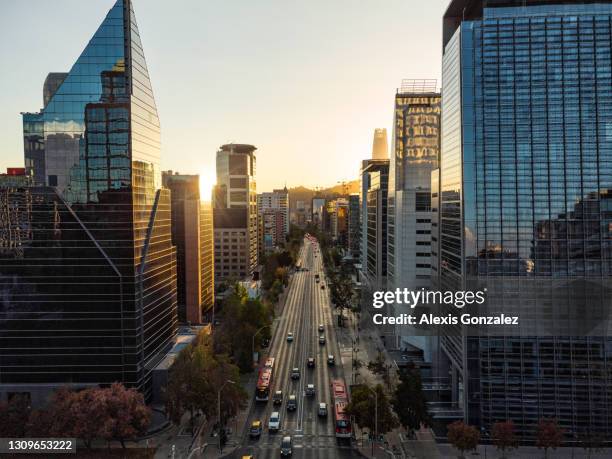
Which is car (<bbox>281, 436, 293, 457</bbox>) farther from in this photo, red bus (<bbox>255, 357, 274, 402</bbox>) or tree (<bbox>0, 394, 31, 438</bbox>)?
tree (<bbox>0, 394, 31, 438</bbox>)

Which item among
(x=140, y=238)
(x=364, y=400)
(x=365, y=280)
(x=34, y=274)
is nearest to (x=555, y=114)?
(x=364, y=400)

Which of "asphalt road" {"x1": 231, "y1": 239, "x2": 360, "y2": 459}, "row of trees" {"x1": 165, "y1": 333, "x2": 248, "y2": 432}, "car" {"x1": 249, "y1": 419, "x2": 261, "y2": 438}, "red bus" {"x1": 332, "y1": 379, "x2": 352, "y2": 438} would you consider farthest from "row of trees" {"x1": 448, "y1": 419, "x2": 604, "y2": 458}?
"row of trees" {"x1": 165, "y1": 333, "x2": 248, "y2": 432}

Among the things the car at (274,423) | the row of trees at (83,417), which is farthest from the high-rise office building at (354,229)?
the row of trees at (83,417)

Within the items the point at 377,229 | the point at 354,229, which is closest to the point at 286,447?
the point at 377,229

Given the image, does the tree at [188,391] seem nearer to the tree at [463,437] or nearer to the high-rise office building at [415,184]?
the tree at [463,437]

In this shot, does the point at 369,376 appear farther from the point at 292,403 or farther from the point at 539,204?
the point at 539,204

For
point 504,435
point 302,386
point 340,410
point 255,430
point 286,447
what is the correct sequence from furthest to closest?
point 302,386 < point 340,410 < point 255,430 < point 286,447 < point 504,435
